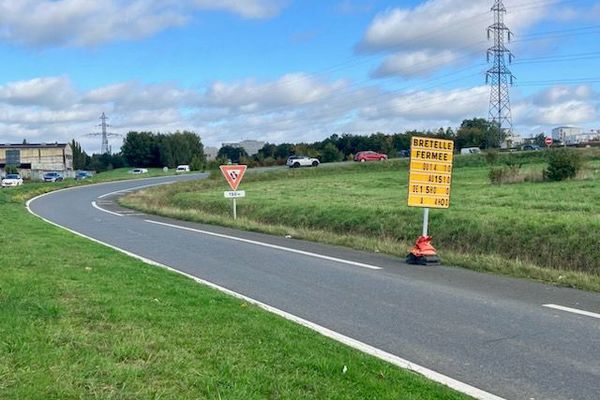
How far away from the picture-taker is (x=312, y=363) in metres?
5.54

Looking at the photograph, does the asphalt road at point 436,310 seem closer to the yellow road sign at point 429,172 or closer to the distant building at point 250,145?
the yellow road sign at point 429,172

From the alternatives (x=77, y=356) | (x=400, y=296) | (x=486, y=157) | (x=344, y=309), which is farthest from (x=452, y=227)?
(x=486, y=157)

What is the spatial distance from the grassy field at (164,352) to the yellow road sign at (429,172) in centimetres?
628

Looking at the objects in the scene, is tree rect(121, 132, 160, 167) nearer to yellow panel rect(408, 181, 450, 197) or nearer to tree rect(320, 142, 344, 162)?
tree rect(320, 142, 344, 162)

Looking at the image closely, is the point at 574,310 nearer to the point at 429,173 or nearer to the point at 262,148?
the point at 429,173

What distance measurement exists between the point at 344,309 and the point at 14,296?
4009 millimetres

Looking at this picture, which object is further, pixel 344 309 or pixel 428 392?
pixel 344 309

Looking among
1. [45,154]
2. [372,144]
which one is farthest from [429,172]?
[45,154]

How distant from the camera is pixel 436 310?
8.69 metres

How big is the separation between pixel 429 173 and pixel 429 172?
2 centimetres

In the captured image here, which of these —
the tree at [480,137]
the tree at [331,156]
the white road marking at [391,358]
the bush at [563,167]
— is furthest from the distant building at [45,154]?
the white road marking at [391,358]

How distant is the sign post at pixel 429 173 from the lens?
13719 millimetres

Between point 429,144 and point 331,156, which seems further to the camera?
point 331,156

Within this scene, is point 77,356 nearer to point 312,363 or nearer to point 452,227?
point 312,363
